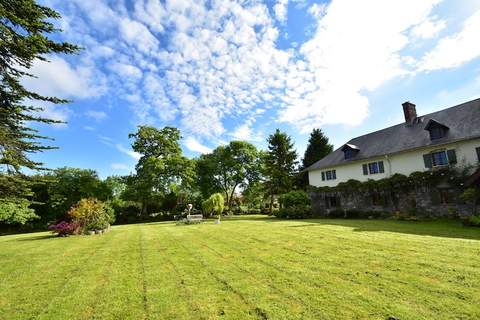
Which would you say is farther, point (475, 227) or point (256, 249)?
point (475, 227)

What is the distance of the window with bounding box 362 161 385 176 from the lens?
76.7ft

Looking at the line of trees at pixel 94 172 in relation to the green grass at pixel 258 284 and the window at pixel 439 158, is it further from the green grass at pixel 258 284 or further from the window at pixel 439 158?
→ the window at pixel 439 158

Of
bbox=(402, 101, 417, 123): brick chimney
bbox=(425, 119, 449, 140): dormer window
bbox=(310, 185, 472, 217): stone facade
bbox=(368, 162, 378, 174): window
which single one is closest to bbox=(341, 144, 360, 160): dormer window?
bbox=(368, 162, 378, 174): window

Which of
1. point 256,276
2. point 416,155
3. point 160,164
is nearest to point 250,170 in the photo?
point 160,164

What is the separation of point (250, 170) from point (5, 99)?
36160mm

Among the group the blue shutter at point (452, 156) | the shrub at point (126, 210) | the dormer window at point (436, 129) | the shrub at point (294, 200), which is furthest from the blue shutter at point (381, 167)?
the shrub at point (126, 210)

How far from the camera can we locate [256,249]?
870 centimetres

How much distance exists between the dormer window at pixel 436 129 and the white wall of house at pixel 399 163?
1067mm

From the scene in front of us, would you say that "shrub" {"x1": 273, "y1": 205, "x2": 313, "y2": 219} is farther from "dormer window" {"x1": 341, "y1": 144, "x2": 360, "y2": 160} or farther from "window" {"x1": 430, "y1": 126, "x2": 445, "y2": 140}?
"window" {"x1": 430, "y1": 126, "x2": 445, "y2": 140}

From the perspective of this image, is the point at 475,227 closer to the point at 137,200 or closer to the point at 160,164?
the point at 160,164

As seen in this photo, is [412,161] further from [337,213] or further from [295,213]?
[295,213]

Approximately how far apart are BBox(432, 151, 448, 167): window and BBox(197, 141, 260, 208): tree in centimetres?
2734

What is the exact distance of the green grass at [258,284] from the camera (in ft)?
13.3

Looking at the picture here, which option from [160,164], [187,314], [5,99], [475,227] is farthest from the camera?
[160,164]
